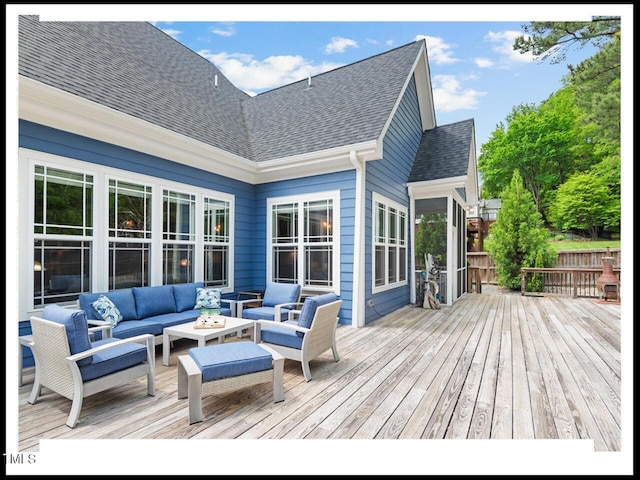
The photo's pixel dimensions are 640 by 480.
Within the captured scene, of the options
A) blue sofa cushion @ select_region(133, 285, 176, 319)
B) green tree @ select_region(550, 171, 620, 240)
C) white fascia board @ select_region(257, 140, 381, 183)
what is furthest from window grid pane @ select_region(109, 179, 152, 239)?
green tree @ select_region(550, 171, 620, 240)

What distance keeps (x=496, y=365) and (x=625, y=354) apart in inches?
69.8

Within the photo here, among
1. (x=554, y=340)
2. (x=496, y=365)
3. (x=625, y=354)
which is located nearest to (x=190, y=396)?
(x=625, y=354)

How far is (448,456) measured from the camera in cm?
198

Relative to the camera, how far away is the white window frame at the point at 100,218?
345 cm

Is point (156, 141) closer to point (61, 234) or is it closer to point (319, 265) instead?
point (61, 234)

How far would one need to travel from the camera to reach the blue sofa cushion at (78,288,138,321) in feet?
12.1

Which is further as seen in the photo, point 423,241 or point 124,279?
point 423,241

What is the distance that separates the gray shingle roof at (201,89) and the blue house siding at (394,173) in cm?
75

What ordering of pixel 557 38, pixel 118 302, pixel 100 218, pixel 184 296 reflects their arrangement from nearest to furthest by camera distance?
pixel 118 302 → pixel 100 218 → pixel 557 38 → pixel 184 296

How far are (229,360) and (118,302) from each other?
2.31 meters

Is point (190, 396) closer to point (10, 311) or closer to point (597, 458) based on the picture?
point (10, 311)

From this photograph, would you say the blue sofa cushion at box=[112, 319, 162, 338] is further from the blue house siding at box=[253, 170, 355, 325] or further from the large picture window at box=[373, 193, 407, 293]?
the large picture window at box=[373, 193, 407, 293]

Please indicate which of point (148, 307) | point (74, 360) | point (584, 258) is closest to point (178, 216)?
point (148, 307)

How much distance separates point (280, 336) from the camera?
3576mm
